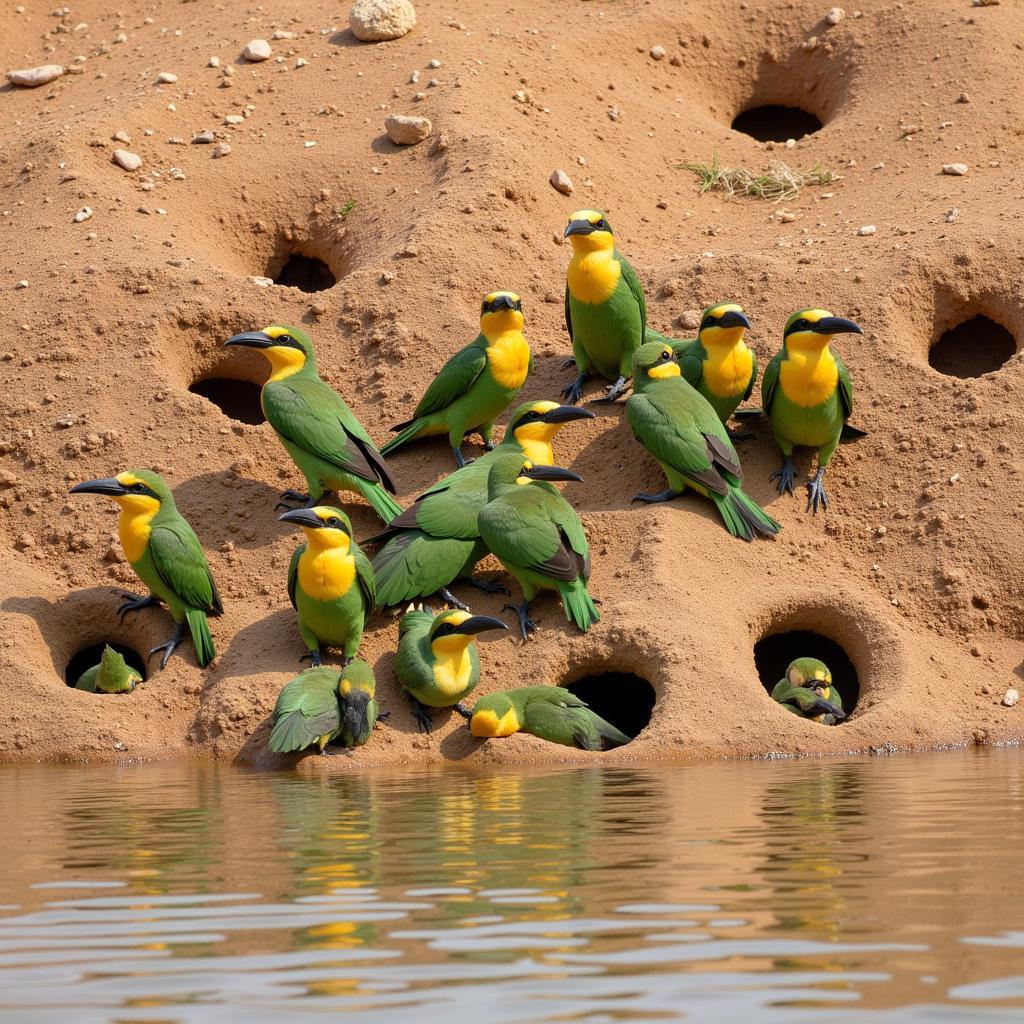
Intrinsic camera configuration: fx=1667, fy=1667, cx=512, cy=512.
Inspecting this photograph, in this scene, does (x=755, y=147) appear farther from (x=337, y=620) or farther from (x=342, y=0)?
(x=337, y=620)

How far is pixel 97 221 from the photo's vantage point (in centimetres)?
1311

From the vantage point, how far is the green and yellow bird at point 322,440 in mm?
10297

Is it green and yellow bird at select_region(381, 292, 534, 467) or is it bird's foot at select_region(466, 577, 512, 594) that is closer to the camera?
bird's foot at select_region(466, 577, 512, 594)

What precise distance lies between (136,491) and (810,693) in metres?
4.15

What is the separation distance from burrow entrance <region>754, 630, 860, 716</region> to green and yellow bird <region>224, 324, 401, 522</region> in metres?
2.72

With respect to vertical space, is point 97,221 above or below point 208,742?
above

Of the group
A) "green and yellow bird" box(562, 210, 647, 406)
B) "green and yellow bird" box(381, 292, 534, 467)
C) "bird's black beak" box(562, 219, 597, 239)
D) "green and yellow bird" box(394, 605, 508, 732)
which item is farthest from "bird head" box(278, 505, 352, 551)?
"bird's black beak" box(562, 219, 597, 239)

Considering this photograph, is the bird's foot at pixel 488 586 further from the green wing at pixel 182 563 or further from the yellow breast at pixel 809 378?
the yellow breast at pixel 809 378

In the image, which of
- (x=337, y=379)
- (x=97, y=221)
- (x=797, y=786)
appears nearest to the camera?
(x=797, y=786)

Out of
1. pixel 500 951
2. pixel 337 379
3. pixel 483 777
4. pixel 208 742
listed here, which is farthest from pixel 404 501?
pixel 500 951

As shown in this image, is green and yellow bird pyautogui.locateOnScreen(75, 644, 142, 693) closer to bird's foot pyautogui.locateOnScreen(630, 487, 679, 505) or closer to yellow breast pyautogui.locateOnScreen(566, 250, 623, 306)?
bird's foot pyautogui.locateOnScreen(630, 487, 679, 505)

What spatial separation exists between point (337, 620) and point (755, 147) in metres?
7.53

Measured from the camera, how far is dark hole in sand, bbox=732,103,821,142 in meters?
15.6

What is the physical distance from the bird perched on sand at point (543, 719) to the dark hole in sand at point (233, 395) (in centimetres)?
454
